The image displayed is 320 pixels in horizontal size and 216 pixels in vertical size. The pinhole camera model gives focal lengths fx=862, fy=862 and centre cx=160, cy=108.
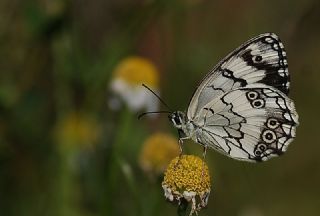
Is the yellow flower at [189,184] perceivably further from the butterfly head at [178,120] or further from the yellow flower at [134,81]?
the yellow flower at [134,81]

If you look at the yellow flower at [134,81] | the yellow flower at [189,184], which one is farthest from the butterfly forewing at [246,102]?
the yellow flower at [134,81]

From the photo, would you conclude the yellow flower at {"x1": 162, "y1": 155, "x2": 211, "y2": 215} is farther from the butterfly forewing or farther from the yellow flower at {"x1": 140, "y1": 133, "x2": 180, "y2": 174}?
the yellow flower at {"x1": 140, "y1": 133, "x2": 180, "y2": 174}

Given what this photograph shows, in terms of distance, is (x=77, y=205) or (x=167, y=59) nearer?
(x=77, y=205)

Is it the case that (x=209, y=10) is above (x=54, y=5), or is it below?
below

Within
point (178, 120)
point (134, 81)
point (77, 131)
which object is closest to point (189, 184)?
point (178, 120)

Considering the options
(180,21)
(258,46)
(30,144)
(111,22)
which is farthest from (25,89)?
(258,46)

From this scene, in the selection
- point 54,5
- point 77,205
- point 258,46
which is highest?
point 54,5

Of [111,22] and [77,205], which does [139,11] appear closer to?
[77,205]

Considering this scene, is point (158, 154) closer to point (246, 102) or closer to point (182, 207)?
point (246, 102)
